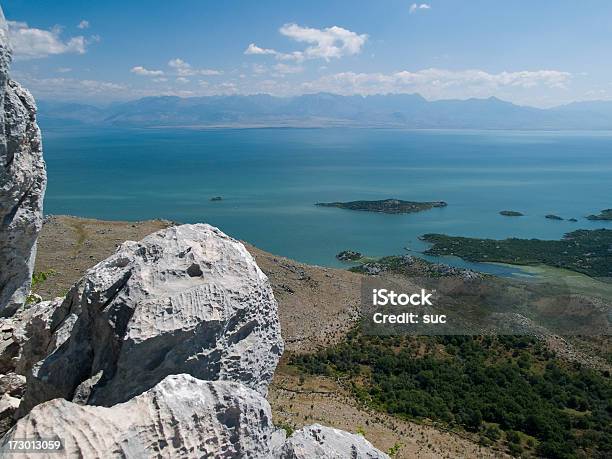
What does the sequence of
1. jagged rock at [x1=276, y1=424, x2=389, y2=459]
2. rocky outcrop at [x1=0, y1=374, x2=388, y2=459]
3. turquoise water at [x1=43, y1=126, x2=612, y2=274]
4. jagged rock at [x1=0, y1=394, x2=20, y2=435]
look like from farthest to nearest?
turquoise water at [x1=43, y1=126, x2=612, y2=274] < jagged rock at [x1=0, y1=394, x2=20, y2=435] < jagged rock at [x1=276, y1=424, x2=389, y2=459] < rocky outcrop at [x1=0, y1=374, x2=388, y2=459]

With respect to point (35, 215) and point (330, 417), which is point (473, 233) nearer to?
point (330, 417)

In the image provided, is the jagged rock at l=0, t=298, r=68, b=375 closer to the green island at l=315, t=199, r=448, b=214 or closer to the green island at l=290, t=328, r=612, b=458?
the green island at l=290, t=328, r=612, b=458

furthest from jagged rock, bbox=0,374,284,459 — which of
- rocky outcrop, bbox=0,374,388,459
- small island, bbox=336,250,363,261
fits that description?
small island, bbox=336,250,363,261

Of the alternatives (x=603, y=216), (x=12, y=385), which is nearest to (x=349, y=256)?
(x=12, y=385)

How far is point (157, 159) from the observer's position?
159 m

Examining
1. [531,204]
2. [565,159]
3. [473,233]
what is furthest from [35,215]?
[565,159]

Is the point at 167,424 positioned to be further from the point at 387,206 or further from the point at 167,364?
the point at 387,206

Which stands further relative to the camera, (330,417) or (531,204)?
(531,204)

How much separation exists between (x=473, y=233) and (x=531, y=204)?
101 ft

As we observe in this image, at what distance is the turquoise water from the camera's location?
69750mm

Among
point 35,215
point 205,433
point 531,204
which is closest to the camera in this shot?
point 205,433

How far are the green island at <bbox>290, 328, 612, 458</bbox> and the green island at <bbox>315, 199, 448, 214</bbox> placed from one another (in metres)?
57.6

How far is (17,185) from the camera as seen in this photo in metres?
8.52

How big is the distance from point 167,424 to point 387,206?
82.4 metres
